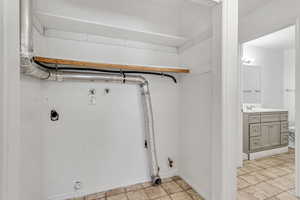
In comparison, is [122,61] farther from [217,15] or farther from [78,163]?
[78,163]

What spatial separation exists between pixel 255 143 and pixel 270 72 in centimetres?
217

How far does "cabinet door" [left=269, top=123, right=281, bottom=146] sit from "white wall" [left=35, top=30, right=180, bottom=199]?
2.16 metres

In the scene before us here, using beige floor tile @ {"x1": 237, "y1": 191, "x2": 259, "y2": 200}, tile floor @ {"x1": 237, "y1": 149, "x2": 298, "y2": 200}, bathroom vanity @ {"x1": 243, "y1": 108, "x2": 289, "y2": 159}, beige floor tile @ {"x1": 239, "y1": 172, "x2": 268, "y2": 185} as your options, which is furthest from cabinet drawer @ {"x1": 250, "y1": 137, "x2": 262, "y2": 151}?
beige floor tile @ {"x1": 237, "y1": 191, "x2": 259, "y2": 200}

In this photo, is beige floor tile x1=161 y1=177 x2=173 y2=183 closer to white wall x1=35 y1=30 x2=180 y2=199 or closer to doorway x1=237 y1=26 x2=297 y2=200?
white wall x1=35 y1=30 x2=180 y2=199

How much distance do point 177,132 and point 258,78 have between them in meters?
2.80

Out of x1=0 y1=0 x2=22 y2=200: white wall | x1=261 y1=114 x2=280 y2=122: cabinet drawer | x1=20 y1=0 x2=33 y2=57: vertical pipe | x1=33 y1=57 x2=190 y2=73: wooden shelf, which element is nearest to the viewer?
x1=0 y1=0 x2=22 y2=200: white wall

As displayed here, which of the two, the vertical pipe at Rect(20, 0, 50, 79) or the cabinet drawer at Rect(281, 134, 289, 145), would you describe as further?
the cabinet drawer at Rect(281, 134, 289, 145)

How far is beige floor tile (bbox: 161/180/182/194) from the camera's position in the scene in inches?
70.6

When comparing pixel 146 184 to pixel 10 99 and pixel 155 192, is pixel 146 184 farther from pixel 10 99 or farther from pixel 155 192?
pixel 10 99

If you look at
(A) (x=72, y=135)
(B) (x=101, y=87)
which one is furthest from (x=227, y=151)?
(A) (x=72, y=135)

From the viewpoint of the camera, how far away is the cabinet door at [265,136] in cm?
275

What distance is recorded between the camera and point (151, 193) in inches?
69.1

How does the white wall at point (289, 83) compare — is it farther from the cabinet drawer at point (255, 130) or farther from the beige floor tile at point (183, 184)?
the beige floor tile at point (183, 184)

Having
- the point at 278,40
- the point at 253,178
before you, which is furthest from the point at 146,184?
the point at 278,40
